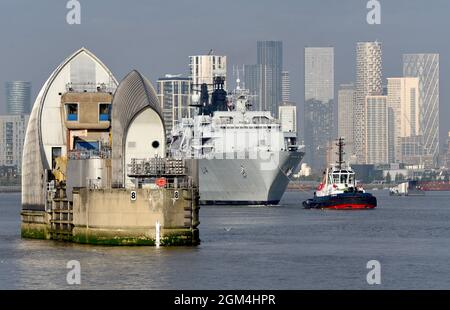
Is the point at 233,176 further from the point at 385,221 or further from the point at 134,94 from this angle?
the point at 134,94

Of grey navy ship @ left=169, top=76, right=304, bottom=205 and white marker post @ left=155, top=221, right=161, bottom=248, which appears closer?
white marker post @ left=155, top=221, right=161, bottom=248

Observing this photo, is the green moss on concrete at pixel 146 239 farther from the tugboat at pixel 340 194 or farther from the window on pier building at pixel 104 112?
the tugboat at pixel 340 194

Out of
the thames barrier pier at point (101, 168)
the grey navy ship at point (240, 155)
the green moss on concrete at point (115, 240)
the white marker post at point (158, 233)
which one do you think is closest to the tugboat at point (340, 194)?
the grey navy ship at point (240, 155)

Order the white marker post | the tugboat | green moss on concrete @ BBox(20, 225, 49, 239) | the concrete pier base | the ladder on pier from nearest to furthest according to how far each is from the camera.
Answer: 1. the concrete pier base
2. the white marker post
3. the ladder on pier
4. green moss on concrete @ BBox(20, 225, 49, 239)
5. the tugboat

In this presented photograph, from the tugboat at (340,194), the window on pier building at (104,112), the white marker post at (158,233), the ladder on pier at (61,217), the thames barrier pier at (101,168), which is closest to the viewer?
the white marker post at (158,233)

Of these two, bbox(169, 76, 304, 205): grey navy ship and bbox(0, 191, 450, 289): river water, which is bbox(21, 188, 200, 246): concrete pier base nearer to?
bbox(0, 191, 450, 289): river water

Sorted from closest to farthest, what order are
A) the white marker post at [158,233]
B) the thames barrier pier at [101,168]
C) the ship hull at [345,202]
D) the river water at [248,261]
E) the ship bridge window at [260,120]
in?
the river water at [248,261], the white marker post at [158,233], the thames barrier pier at [101,168], the ship hull at [345,202], the ship bridge window at [260,120]

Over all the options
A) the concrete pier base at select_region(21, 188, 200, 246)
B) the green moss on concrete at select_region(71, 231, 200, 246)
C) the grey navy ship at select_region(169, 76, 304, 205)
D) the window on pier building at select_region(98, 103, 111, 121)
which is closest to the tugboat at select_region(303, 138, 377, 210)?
the grey navy ship at select_region(169, 76, 304, 205)

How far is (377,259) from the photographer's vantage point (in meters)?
66.0

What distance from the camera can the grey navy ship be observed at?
13675cm

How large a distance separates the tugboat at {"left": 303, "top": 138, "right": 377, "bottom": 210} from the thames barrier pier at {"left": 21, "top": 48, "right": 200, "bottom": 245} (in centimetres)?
6048

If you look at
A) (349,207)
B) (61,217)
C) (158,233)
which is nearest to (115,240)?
(158,233)

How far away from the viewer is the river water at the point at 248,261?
54625 millimetres
